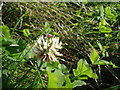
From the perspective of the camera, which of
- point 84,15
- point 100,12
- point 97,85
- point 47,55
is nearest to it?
point 47,55

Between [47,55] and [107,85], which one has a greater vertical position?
[47,55]

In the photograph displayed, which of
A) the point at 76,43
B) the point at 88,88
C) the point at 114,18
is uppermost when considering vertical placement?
the point at 114,18

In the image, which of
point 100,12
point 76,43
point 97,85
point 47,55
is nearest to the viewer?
point 47,55

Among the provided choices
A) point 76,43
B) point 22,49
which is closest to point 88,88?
Answer: point 76,43

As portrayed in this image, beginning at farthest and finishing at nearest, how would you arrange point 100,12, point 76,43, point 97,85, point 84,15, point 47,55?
point 84,15
point 100,12
point 76,43
point 97,85
point 47,55

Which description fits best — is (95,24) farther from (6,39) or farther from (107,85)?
(6,39)

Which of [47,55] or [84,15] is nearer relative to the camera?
[47,55]

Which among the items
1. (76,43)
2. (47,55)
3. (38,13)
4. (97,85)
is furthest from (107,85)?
(38,13)

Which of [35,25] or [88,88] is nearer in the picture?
[88,88]

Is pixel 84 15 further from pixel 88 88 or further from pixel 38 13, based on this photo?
pixel 88 88
